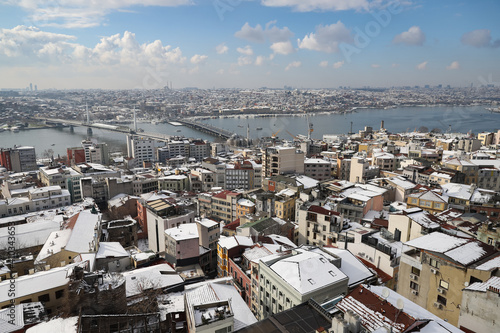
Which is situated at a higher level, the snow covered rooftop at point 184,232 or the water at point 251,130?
the snow covered rooftop at point 184,232

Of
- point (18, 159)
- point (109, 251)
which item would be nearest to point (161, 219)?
point (109, 251)

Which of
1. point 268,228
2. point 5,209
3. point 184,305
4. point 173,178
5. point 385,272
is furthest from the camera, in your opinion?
point 173,178

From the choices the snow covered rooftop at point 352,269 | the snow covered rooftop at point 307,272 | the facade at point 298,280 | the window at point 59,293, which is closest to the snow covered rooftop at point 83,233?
the window at point 59,293

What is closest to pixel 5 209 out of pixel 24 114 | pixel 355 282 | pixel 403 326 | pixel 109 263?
pixel 109 263

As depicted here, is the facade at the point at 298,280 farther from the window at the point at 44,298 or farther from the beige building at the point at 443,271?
the window at the point at 44,298

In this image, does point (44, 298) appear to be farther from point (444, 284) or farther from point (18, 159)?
point (18, 159)

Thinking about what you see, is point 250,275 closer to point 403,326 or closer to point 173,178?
point 403,326

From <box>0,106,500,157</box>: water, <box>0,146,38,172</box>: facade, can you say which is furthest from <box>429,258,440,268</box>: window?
<box>0,106,500,157</box>: water

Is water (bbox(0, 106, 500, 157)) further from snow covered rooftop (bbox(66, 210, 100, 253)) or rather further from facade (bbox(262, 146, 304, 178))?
snow covered rooftop (bbox(66, 210, 100, 253))
